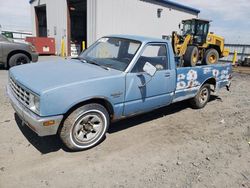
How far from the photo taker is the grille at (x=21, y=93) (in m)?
3.38

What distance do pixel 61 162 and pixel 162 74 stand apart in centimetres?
Result: 250

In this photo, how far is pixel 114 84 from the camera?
12.4 ft

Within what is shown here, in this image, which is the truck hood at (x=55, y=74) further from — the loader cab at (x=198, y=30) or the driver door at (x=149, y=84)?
the loader cab at (x=198, y=30)

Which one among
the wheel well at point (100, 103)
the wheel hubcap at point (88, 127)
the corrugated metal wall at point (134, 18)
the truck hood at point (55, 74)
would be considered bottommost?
the wheel hubcap at point (88, 127)

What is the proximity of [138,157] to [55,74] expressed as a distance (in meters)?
1.89

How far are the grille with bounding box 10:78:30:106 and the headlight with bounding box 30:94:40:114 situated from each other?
125mm

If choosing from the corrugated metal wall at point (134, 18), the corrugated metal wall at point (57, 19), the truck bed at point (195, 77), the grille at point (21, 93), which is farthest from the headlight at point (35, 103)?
the corrugated metal wall at point (57, 19)

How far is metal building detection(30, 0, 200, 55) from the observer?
16391mm

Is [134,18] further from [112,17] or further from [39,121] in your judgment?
[39,121]

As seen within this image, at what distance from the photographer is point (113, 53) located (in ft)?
15.3

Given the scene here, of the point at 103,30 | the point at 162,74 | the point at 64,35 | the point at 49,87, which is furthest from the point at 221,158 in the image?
the point at 64,35

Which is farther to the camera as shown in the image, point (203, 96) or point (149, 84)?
point (203, 96)

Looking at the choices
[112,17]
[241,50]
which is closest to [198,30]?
[112,17]

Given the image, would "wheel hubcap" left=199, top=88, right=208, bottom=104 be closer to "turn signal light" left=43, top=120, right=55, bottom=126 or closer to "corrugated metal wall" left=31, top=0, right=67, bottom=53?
"turn signal light" left=43, top=120, right=55, bottom=126
